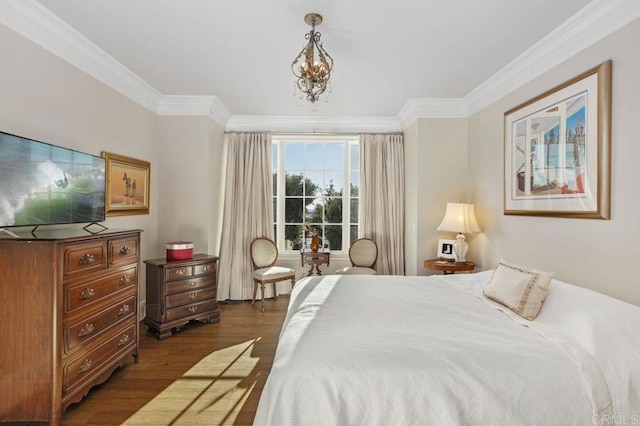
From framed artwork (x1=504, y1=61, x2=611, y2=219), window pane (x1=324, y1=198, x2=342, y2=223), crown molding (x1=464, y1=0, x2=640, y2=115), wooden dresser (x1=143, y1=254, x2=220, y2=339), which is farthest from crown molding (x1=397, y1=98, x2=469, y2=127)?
wooden dresser (x1=143, y1=254, x2=220, y2=339)

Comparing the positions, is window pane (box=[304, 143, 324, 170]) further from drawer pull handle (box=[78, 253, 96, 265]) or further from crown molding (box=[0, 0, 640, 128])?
drawer pull handle (box=[78, 253, 96, 265])

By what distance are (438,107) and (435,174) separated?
32.8 inches

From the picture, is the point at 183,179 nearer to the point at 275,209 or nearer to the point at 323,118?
the point at 275,209

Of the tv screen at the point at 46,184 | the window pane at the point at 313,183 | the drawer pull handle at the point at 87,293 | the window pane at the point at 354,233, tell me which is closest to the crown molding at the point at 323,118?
the window pane at the point at 313,183

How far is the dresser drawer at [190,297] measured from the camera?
10.5ft

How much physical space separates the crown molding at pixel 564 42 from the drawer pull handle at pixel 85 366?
4101 mm

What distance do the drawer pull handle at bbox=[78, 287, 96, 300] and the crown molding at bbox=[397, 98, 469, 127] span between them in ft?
12.1

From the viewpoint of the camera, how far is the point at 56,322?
5.87 ft

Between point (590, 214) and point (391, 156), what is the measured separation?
2.63 metres

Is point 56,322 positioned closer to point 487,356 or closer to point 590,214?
point 487,356

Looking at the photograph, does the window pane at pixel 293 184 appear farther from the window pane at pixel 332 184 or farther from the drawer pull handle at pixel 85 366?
the drawer pull handle at pixel 85 366

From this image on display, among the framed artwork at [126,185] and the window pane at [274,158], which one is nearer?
the framed artwork at [126,185]

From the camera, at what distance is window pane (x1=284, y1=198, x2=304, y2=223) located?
15.6 feet

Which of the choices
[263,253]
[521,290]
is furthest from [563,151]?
[263,253]
